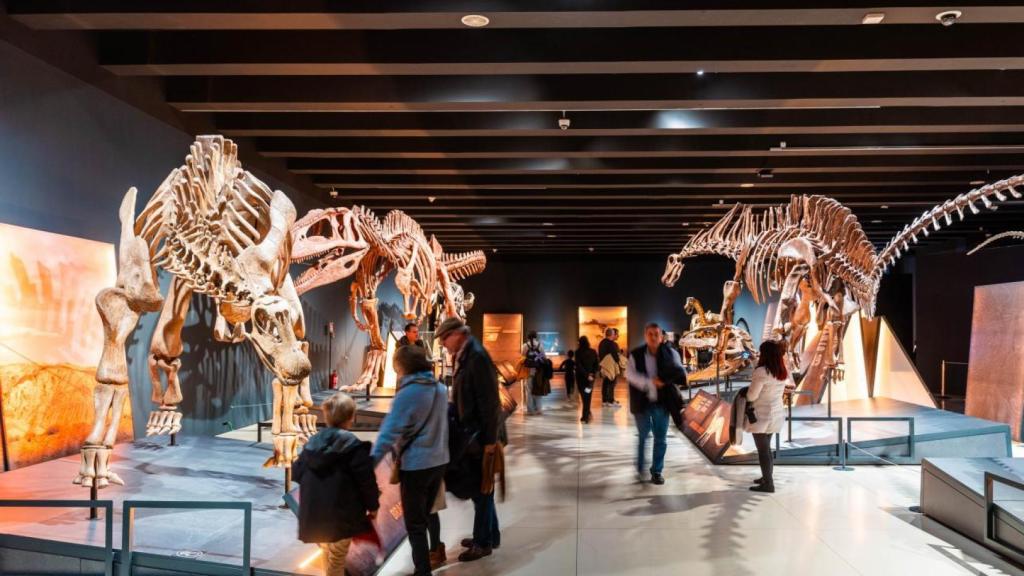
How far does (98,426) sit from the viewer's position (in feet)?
18.5

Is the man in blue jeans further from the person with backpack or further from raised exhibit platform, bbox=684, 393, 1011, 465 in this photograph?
the person with backpack

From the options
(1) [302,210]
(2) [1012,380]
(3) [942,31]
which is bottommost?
(2) [1012,380]

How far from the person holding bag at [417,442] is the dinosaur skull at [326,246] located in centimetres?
639

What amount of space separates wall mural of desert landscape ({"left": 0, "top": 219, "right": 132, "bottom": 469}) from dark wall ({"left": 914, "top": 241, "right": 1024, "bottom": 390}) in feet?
56.1

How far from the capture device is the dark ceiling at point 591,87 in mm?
6312

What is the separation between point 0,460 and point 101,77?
12.9 ft

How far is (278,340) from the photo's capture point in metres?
5.27

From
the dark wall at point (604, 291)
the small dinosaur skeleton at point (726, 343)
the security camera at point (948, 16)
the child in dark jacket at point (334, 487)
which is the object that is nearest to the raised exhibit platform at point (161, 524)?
the child in dark jacket at point (334, 487)

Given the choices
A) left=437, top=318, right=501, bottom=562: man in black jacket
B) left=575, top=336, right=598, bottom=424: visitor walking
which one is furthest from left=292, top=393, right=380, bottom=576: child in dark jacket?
left=575, top=336, right=598, bottom=424: visitor walking

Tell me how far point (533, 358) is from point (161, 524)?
9.17 meters

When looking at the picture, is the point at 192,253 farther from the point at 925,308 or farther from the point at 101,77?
the point at 925,308

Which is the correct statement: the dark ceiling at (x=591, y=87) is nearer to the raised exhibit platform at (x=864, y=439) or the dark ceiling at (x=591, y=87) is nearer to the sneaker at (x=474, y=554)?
the raised exhibit platform at (x=864, y=439)

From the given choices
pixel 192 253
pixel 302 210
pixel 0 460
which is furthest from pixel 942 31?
pixel 302 210

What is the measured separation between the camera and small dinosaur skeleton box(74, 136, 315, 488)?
5.34m
